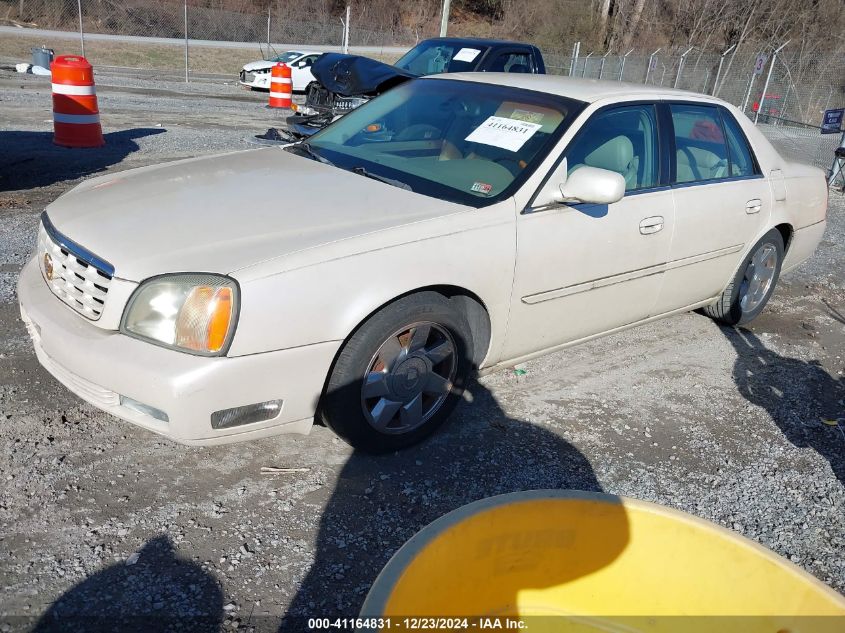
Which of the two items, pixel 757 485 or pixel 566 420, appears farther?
pixel 566 420

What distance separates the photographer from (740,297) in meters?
5.11

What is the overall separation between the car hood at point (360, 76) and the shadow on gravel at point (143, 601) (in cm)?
803

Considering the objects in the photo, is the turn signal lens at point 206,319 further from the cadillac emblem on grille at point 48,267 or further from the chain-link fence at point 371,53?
the chain-link fence at point 371,53

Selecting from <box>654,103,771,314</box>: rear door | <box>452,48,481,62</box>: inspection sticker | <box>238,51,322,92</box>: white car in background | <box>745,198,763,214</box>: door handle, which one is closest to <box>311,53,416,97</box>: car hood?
<box>452,48,481,62</box>: inspection sticker

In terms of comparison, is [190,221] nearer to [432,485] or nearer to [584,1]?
[432,485]

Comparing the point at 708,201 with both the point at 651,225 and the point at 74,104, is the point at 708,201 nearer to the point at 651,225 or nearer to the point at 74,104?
the point at 651,225

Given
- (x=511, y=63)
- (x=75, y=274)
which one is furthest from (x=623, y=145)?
(x=511, y=63)

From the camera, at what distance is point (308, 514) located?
2.90 meters

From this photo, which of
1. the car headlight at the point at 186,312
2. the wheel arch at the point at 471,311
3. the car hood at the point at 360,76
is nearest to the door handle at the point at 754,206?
the wheel arch at the point at 471,311

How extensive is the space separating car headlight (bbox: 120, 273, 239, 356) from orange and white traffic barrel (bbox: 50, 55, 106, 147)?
7.00 m

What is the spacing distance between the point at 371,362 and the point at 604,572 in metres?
1.47

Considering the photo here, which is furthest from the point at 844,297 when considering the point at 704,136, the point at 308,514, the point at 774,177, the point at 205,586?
the point at 205,586

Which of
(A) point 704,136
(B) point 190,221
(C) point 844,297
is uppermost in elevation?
(A) point 704,136

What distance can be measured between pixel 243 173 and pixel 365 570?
2104 mm
